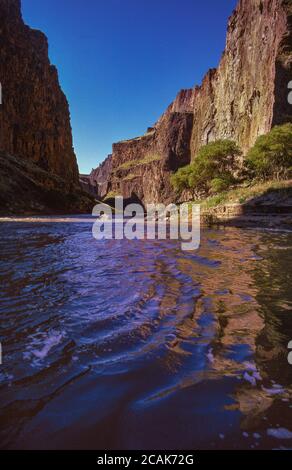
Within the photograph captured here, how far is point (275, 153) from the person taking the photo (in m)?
41.2

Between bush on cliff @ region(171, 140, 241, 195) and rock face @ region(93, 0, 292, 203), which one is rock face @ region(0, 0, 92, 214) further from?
rock face @ region(93, 0, 292, 203)

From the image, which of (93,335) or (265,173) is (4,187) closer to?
(265,173)

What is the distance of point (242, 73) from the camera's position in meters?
80.2

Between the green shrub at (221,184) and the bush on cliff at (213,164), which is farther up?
the bush on cliff at (213,164)

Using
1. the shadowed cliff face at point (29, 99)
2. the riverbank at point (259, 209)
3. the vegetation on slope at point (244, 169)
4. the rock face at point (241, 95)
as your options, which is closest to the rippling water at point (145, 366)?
the riverbank at point (259, 209)

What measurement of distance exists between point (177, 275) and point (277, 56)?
6677 centimetres

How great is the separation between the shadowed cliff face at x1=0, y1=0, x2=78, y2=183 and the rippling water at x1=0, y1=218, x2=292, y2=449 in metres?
68.5

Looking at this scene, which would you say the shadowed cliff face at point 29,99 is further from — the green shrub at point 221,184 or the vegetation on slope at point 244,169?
the green shrub at point 221,184

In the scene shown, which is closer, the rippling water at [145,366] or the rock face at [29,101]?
the rippling water at [145,366]

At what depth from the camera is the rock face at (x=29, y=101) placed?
72625 millimetres

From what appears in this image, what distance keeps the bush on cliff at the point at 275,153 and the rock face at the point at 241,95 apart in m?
17.6

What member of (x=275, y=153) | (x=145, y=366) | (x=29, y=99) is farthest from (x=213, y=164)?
(x=29, y=99)

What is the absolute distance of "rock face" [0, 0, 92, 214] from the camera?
72.6 meters

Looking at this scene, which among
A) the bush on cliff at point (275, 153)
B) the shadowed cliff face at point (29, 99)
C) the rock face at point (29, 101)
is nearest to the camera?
the bush on cliff at point (275, 153)
